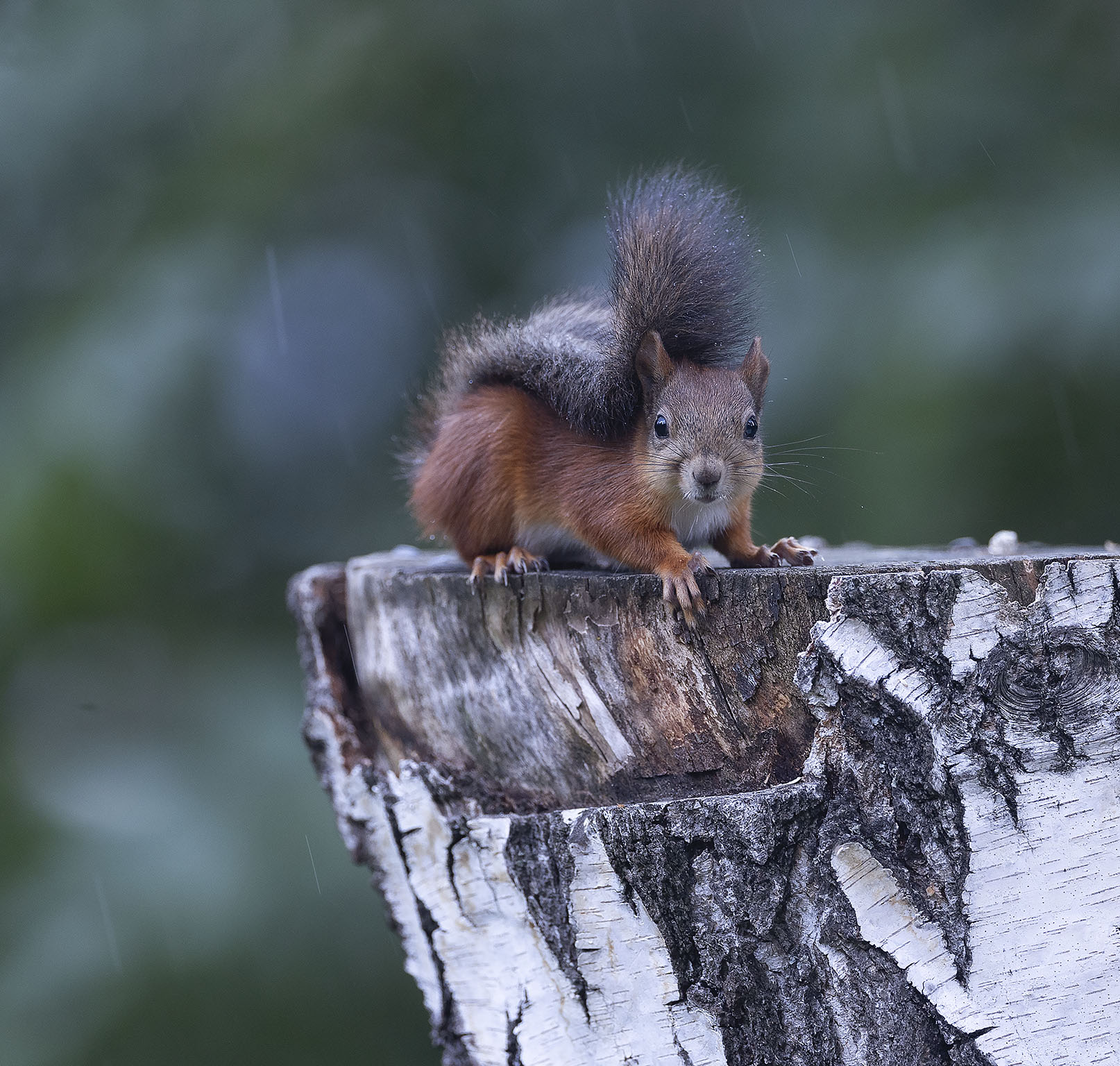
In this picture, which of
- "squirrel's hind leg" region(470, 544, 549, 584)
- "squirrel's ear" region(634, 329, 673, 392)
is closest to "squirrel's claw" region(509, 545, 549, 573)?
"squirrel's hind leg" region(470, 544, 549, 584)

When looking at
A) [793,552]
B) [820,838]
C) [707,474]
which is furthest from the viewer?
[793,552]

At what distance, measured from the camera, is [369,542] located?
3.39 meters

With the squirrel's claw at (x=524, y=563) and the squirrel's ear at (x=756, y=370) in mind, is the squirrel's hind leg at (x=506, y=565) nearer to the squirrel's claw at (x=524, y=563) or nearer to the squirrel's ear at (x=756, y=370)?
the squirrel's claw at (x=524, y=563)

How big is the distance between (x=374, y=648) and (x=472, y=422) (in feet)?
1.43

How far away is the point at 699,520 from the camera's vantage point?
174 centimetres

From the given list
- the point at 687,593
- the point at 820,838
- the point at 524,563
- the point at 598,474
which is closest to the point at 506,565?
the point at 524,563

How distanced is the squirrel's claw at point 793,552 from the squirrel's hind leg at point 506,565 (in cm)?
36

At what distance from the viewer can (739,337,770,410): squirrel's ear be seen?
5.72 ft

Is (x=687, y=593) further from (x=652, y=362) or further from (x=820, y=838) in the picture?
(x=652, y=362)

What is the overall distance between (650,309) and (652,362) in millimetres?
77

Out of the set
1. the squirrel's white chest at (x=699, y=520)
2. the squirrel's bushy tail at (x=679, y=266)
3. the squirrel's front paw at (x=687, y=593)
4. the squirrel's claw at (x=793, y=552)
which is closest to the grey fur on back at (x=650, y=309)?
the squirrel's bushy tail at (x=679, y=266)

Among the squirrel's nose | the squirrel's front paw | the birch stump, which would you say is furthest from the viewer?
the squirrel's nose

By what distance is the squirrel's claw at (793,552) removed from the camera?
1653 millimetres

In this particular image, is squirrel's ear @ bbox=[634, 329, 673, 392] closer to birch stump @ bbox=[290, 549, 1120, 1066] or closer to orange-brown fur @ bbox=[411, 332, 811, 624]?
orange-brown fur @ bbox=[411, 332, 811, 624]
